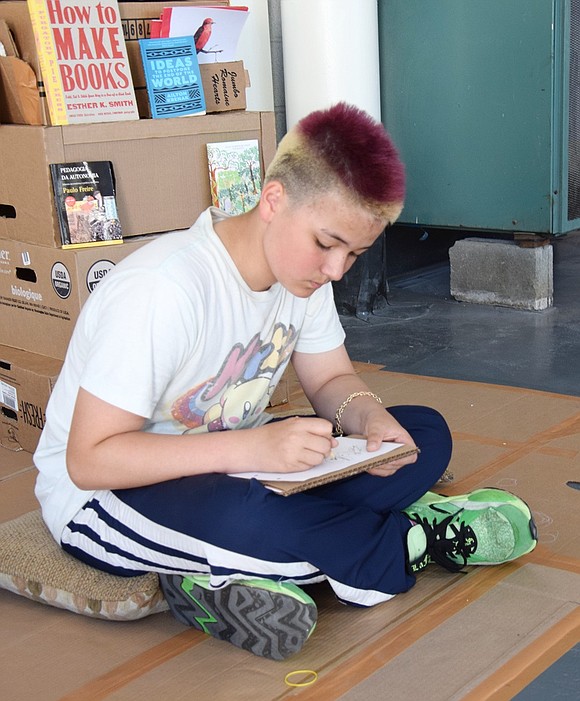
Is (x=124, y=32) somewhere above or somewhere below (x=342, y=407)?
above

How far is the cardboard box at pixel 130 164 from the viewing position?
2.36m

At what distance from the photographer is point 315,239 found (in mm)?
1431

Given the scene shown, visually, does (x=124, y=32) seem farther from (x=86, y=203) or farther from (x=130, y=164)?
(x=86, y=203)

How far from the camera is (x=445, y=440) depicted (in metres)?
1.83

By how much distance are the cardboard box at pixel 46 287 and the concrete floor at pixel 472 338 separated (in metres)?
1.05

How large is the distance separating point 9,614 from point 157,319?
0.62 m

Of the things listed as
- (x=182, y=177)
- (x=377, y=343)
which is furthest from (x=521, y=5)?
(x=182, y=177)

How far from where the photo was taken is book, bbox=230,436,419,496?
145 cm

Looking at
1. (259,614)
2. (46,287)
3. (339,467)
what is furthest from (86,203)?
(259,614)

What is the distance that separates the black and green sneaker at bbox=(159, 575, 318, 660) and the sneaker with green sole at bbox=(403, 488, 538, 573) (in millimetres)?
287

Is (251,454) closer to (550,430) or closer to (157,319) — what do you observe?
(157,319)

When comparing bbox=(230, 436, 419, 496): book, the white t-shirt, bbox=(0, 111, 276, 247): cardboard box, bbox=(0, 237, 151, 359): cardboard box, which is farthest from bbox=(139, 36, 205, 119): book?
bbox=(230, 436, 419, 496): book

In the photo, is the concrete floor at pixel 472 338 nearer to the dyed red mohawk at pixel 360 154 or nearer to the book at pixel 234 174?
the book at pixel 234 174

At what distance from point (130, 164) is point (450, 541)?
1.29m
